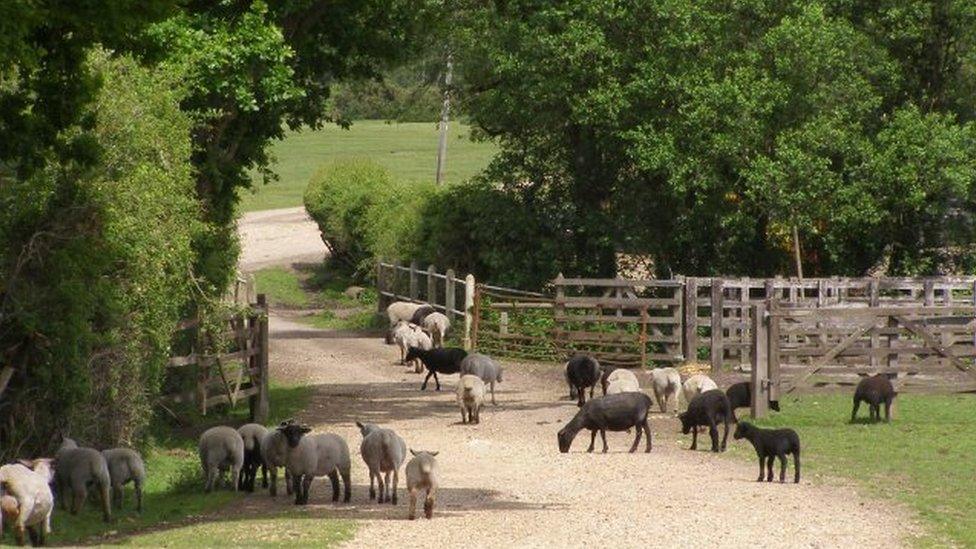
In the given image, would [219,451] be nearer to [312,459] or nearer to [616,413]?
[312,459]

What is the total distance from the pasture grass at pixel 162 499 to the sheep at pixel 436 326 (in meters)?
12.8

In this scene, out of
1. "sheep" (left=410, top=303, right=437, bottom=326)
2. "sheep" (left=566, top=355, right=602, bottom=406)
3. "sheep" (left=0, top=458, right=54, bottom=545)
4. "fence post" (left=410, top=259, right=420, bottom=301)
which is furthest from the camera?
"fence post" (left=410, top=259, right=420, bottom=301)

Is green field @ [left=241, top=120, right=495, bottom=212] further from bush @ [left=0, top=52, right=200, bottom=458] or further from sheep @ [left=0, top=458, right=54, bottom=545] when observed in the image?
sheep @ [left=0, top=458, right=54, bottom=545]

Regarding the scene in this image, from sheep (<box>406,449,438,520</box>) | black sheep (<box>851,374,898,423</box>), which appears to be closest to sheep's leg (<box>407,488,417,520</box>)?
sheep (<box>406,449,438,520</box>)

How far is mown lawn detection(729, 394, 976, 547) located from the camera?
18.6 meters

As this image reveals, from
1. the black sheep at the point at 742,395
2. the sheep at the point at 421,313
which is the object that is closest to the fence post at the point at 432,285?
the sheep at the point at 421,313

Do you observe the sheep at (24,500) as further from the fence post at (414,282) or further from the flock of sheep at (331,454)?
the fence post at (414,282)

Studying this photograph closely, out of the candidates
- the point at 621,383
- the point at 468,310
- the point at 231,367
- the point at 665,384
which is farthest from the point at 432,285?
the point at 621,383

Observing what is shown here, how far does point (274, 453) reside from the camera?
19734 mm

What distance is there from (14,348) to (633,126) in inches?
861

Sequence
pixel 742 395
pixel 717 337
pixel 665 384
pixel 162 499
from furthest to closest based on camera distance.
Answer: pixel 717 337, pixel 665 384, pixel 742 395, pixel 162 499

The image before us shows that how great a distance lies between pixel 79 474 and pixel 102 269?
137 inches

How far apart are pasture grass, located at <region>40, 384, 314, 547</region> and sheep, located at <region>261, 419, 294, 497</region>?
0.55 meters

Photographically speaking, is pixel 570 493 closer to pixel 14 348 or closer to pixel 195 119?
pixel 14 348
